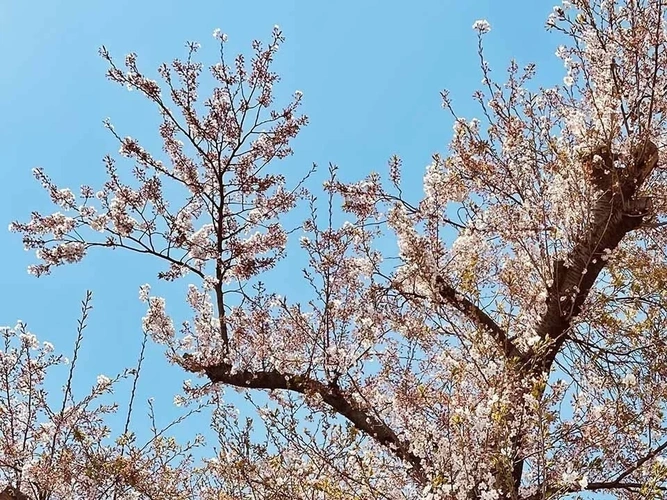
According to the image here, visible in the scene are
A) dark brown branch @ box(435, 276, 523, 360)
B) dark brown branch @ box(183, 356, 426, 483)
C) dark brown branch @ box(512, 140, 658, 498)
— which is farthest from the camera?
dark brown branch @ box(512, 140, 658, 498)

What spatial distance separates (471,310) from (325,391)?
4.99ft

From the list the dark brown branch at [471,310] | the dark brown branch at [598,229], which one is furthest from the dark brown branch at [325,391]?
the dark brown branch at [598,229]

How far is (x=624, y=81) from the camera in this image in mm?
5191

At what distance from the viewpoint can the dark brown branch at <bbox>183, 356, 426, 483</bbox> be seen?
4691 mm

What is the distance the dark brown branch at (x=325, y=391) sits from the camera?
15.4ft

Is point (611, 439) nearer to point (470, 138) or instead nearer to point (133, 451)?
point (470, 138)

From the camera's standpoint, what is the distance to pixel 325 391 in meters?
5.46

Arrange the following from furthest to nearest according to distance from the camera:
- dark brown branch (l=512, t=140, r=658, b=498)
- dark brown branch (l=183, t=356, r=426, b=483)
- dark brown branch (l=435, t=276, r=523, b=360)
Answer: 1. dark brown branch (l=512, t=140, r=658, b=498)
2. dark brown branch (l=435, t=276, r=523, b=360)
3. dark brown branch (l=183, t=356, r=426, b=483)

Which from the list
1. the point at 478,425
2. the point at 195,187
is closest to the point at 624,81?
the point at 478,425

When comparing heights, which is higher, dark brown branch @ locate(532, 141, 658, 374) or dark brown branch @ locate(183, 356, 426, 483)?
dark brown branch @ locate(532, 141, 658, 374)

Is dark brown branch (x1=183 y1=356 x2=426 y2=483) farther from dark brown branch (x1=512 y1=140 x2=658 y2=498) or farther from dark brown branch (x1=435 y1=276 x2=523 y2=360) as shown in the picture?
dark brown branch (x1=512 y1=140 x2=658 y2=498)

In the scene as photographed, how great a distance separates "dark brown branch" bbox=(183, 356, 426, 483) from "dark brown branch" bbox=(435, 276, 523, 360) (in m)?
1.04

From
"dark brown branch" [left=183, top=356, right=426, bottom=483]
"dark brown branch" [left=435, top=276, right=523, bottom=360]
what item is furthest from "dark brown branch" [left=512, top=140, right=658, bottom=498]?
"dark brown branch" [left=183, top=356, right=426, bottom=483]

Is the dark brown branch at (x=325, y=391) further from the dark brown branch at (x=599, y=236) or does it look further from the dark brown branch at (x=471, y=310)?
the dark brown branch at (x=599, y=236)
